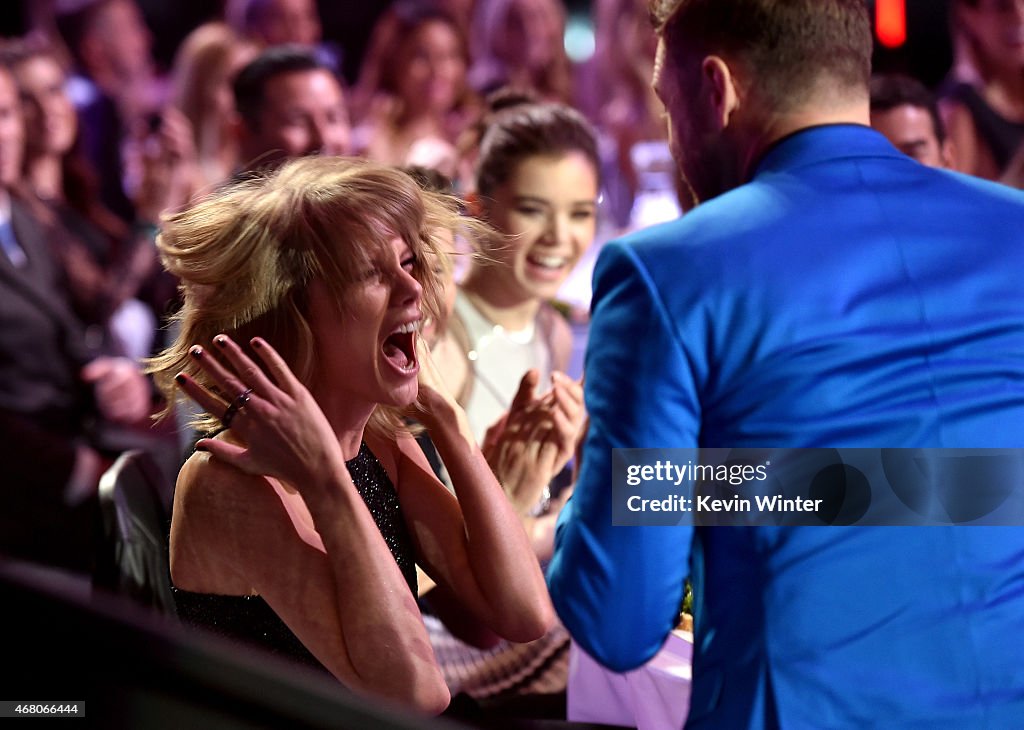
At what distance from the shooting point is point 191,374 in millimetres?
1512

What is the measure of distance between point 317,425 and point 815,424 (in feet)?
1.83

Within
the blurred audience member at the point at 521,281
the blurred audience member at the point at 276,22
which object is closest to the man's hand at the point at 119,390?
the blurred audience member at the point at 521,281

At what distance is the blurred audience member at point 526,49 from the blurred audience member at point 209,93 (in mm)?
1034

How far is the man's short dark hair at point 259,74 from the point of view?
3.51 meters

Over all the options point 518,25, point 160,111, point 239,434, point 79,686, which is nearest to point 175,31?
point 160,111

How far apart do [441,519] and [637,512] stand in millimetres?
538

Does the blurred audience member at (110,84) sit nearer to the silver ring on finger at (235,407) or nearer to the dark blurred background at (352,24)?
the dark blurred background at (352,24)

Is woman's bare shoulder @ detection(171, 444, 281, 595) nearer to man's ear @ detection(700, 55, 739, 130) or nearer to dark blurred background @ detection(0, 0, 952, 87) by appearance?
man's ear @ detection(700, 55, 739, 130)

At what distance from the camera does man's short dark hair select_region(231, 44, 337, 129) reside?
11.5 ft

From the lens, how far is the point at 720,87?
1317 millimetres

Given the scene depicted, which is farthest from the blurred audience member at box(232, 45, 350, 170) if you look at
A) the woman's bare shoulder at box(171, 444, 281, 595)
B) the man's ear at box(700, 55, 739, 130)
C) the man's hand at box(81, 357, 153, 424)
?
the man's ear at box(700, 55, 739, 130)

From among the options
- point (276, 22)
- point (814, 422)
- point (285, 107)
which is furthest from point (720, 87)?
point (276, 22)

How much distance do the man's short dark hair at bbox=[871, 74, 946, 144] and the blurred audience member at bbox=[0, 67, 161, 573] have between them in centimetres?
248

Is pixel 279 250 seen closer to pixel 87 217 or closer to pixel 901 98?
pixel 901 98
